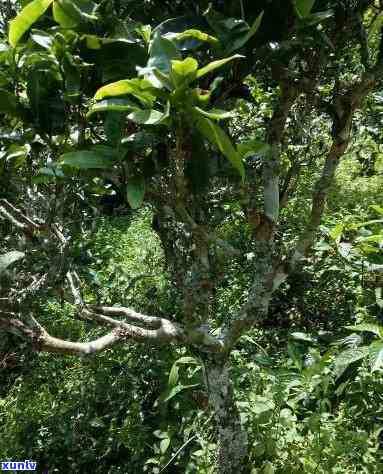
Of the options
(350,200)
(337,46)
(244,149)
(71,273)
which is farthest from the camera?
(350,200)

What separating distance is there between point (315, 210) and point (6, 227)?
1.20 meters

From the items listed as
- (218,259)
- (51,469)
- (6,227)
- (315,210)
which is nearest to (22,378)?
(51,469)

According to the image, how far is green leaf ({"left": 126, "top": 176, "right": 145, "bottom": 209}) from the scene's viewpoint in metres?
0.95

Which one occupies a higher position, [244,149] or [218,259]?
[244,149]

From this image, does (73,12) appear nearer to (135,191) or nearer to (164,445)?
(135,191)

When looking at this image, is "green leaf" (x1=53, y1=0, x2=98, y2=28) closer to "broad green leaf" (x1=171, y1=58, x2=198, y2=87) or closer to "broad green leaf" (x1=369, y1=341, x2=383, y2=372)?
"broad green leaf" (x1=171, y1=58, x2=198, y2=87)

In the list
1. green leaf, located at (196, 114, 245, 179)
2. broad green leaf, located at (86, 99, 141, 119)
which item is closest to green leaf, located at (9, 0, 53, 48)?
broad green leaf, located at (86, 99, 141, 119)

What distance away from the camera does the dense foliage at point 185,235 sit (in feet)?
3.11

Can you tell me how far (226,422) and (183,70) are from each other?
1.28 meters

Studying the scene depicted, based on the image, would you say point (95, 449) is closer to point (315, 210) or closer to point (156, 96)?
point (315, 210)

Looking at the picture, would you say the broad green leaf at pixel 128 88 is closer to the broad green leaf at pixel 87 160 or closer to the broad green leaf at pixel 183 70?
the broad green leaf at pixel 183 70

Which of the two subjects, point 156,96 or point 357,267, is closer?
point 156,96

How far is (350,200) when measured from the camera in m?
3.78

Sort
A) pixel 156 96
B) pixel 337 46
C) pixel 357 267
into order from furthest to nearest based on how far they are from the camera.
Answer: pixel 357 267
pixel 337 46
pixel 156 96
